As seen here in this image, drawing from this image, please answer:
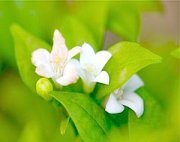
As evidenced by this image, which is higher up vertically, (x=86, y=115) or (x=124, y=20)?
(x=124, y=20)

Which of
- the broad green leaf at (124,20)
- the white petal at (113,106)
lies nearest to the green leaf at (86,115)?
the white petal at (113,106)

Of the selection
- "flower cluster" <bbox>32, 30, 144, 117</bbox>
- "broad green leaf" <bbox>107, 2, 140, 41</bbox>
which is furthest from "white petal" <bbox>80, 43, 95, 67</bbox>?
"broad green leaf" <bbox>107, 2, 140, 41</bbox>

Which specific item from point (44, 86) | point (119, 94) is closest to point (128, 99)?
point (119, 94)

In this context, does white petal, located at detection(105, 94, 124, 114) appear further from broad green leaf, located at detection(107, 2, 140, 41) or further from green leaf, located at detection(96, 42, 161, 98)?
broad green leaf, located at detection(107, 2, 140, 41)

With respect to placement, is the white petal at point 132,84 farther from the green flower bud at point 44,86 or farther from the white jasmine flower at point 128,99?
the green flower bud at point 44,86

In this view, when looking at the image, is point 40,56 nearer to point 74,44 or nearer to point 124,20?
point 74,44

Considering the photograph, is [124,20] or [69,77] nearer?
[69,77]
